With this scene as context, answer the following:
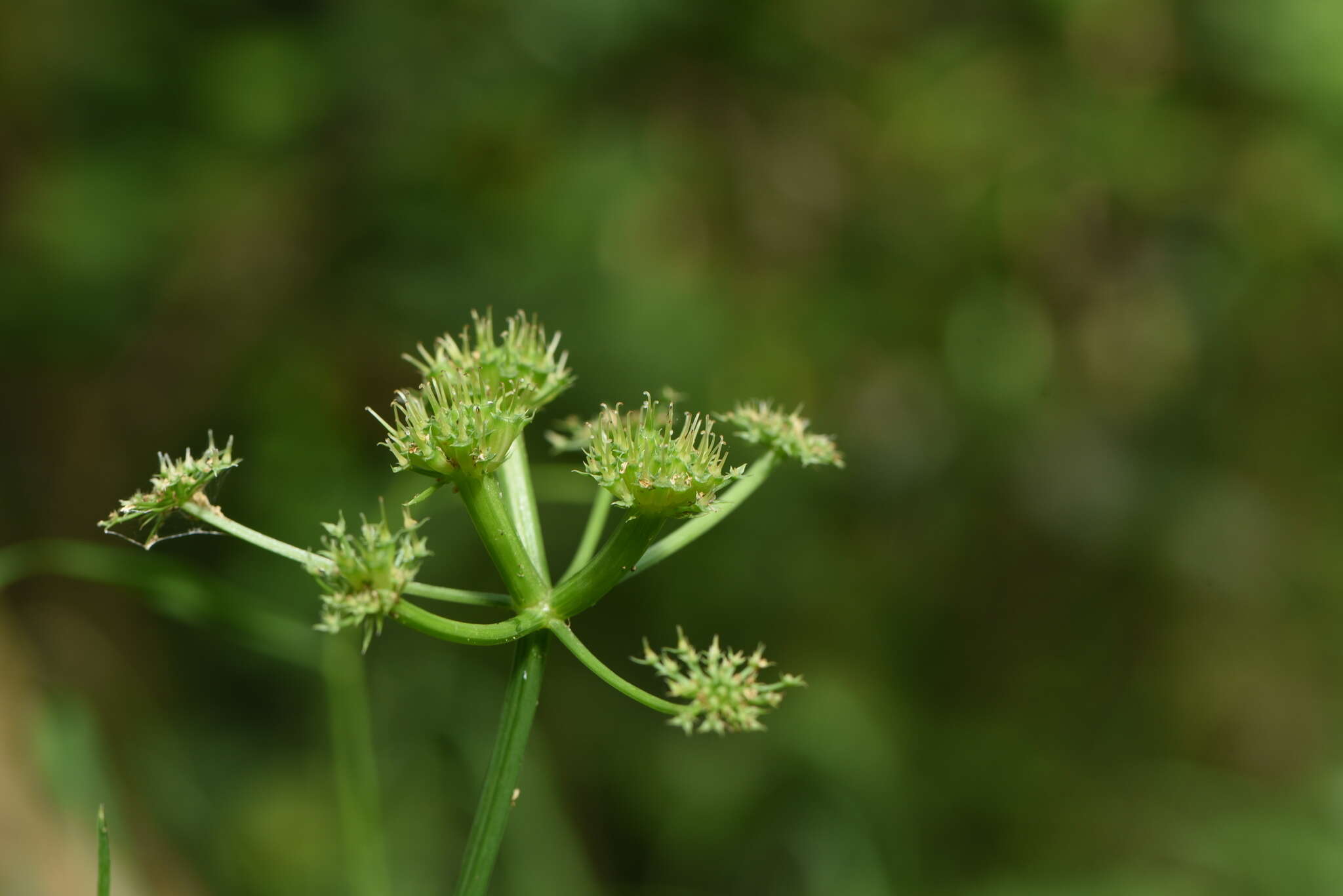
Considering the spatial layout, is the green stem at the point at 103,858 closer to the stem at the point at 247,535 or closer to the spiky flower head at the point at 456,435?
the stem at the point at 247,535

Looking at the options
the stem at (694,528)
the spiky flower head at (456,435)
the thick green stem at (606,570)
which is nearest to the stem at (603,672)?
the thick green stem at (606,570)

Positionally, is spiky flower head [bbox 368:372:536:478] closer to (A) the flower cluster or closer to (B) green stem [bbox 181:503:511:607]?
(A) the flower cluster

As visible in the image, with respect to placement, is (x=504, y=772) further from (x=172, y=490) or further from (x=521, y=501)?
(x=172, y=490)

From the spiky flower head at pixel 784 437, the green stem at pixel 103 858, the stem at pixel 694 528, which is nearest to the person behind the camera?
the green stem at pixel 103 858

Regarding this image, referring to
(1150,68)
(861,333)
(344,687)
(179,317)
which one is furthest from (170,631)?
(1150,68)

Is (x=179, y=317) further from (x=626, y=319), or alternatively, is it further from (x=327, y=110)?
(x=626, y=319)

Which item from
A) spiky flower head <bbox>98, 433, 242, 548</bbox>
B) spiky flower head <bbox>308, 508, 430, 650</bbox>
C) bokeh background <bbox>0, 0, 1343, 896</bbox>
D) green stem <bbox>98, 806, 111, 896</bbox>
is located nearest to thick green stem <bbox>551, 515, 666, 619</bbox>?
spiky flower head <bbox>308, 508, 430, 650</bbox>
